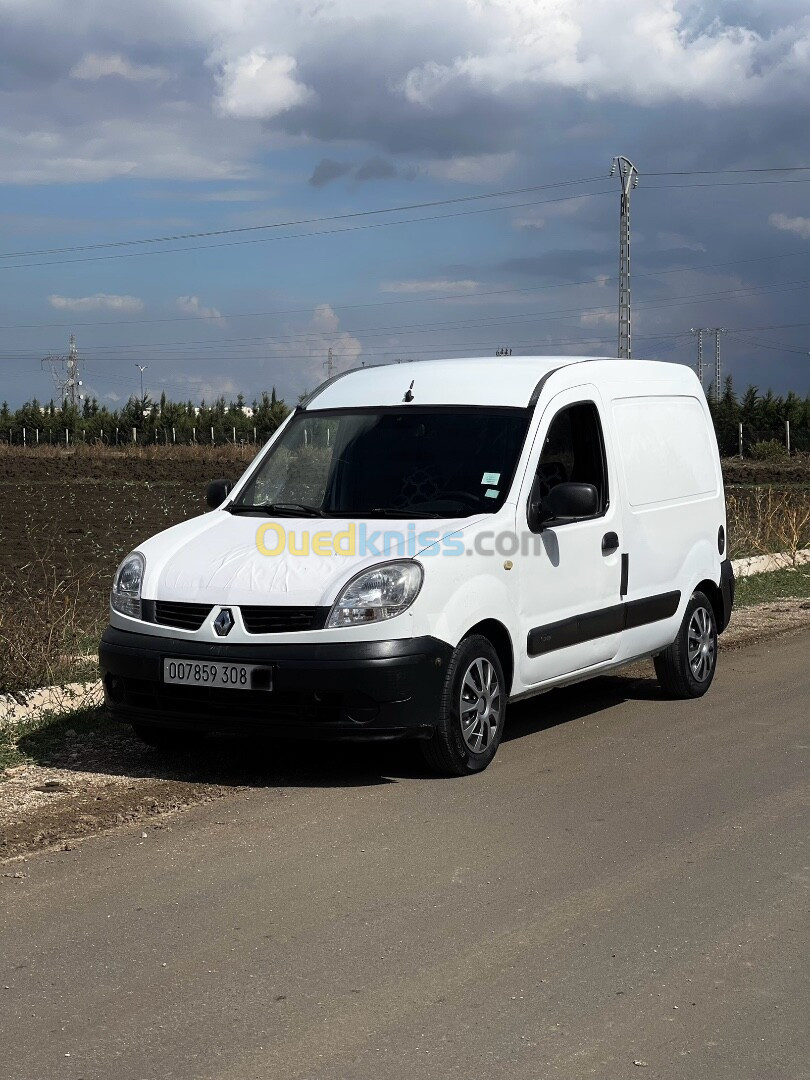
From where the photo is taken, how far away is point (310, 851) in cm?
630

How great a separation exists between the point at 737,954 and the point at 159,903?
2.14m

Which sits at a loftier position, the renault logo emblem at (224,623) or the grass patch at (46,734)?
the renault logo emblem at (224,623)

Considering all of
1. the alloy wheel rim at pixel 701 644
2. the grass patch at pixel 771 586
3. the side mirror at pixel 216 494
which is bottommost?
the grass patch at pixel 771 586

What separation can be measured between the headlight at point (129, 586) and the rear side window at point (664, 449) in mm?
3130

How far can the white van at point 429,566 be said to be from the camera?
23.9 ft

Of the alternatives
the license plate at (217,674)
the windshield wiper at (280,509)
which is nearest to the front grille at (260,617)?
the license plate at (217,674)

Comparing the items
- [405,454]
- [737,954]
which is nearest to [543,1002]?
[737,954]

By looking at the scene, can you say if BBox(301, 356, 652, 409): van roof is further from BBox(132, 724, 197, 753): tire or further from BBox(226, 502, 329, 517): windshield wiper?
BBox(132, 724, 197, 753): tire

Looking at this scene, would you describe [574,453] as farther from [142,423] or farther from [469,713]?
[142,423]

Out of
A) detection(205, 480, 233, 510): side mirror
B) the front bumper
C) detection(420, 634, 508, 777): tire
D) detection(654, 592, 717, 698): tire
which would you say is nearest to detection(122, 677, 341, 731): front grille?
the front bumper

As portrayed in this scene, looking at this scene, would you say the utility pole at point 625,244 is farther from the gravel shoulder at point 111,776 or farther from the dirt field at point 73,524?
the gravel shoulder at point 111,776

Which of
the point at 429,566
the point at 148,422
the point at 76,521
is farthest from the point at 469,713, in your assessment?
the point at 148,422

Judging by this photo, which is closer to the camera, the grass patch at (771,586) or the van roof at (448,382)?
the van roof at (448,382)

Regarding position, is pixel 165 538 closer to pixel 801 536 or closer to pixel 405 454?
pixel 405 454
